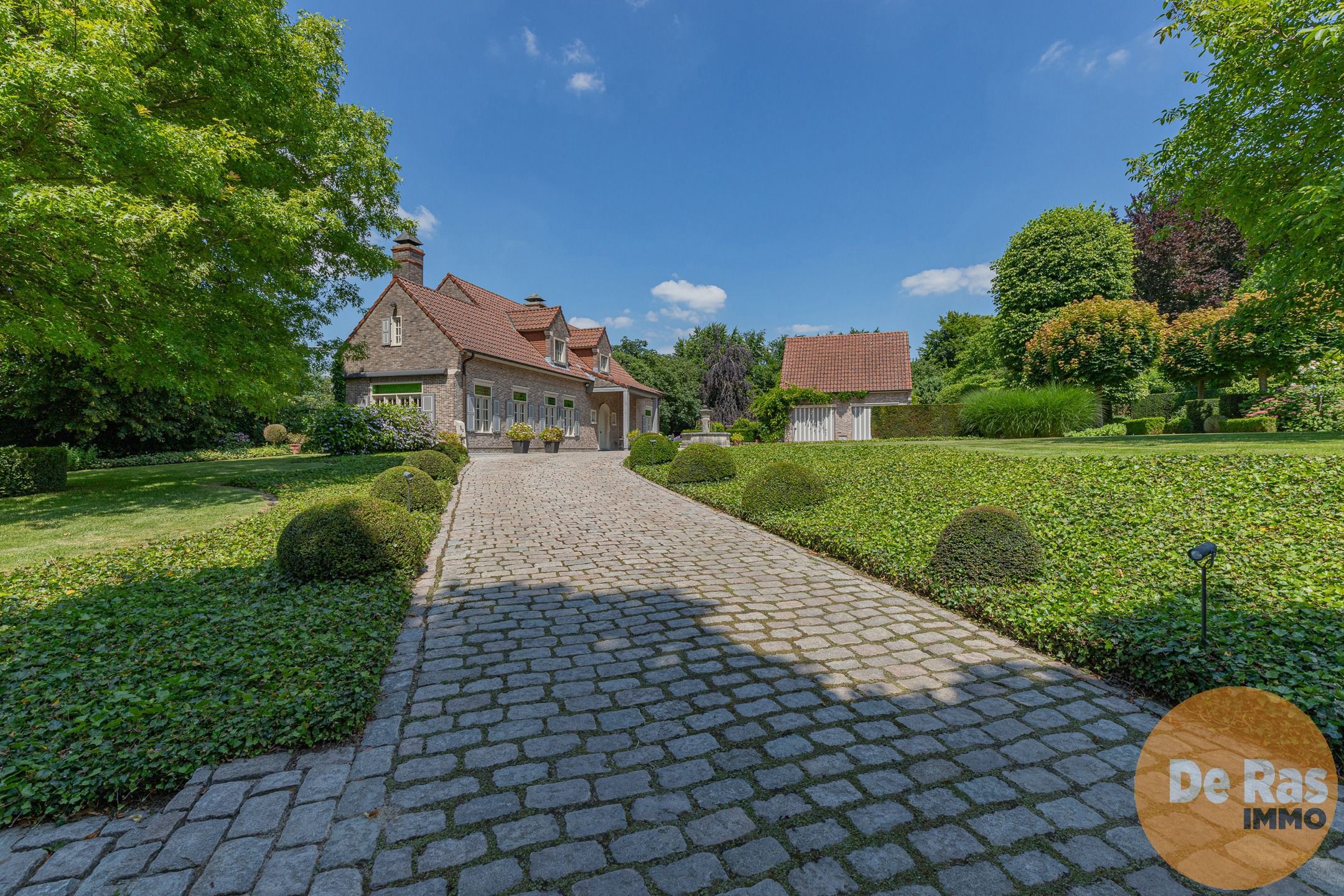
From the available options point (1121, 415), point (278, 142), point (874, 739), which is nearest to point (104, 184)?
point (278, 142)

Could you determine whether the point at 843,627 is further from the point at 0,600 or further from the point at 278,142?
the point at 278,142

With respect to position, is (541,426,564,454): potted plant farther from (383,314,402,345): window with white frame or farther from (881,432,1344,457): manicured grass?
(881,432,1344,457): manicured grass

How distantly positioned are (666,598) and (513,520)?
4.52m

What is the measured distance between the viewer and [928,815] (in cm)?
229

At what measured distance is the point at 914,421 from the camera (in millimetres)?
21797

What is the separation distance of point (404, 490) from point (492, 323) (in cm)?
1797

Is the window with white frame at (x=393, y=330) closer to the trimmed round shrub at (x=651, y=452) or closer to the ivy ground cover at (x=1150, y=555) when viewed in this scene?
the trimmed round shrub at (x=651, y=452)

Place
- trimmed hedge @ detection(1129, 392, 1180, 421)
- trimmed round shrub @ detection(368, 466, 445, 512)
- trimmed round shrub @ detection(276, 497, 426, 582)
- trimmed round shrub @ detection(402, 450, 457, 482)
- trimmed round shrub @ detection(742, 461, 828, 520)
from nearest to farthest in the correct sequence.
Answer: trimmed round shrub @ detection(276, 497, 426, 582) → trimmed round shrub @ detection(368, 466, 445, 512) → trimmed round shrub @ detection(742, 461, 828, 520) → trimmed round shrub @ detection(402, 450, 457, 482) → trimmed hedge @ detection(1129, 392, 1180, 421)

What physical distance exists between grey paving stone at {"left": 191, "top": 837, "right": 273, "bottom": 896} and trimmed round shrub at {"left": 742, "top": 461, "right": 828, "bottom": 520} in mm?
7016

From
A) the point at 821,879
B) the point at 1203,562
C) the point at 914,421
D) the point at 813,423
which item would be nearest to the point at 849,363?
the point at 813,423

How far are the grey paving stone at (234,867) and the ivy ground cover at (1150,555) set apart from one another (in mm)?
4482

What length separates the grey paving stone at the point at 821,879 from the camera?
192 centimetres

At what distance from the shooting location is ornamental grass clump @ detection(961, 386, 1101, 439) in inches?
618

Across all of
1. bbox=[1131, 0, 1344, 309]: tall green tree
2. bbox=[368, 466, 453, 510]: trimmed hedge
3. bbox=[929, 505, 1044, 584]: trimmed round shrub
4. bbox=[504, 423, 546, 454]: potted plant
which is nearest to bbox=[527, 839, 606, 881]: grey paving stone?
bbox=[929, 505, 1044, 584]: trimmed round shrub
